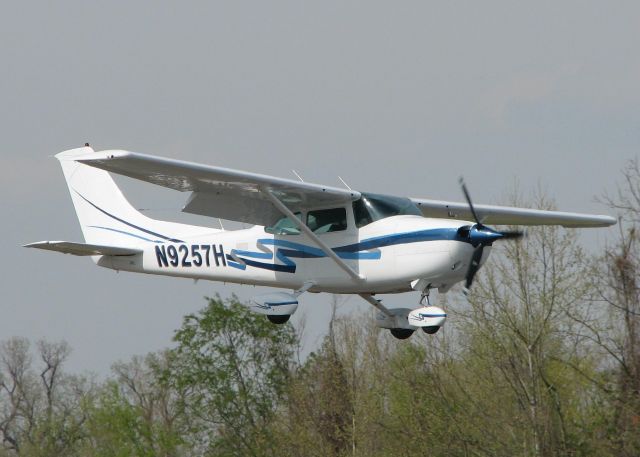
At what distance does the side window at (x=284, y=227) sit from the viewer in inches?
709

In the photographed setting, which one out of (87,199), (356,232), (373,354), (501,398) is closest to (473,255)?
(356,232)

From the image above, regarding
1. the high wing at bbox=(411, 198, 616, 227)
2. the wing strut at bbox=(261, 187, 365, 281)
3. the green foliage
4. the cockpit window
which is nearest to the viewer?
the wing strut at bbox=(261, 187, 365, 281)

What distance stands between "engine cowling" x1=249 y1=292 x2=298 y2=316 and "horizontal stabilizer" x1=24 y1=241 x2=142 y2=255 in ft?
11.5

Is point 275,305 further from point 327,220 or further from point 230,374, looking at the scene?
point 230,374

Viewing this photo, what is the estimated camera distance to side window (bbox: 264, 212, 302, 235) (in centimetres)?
1800

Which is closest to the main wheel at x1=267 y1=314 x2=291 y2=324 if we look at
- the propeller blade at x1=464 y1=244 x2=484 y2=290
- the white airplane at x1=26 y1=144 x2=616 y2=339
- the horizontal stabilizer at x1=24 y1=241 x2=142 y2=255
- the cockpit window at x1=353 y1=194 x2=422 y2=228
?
the white airplane at x1=26 y1=144 x2=616 y2=339

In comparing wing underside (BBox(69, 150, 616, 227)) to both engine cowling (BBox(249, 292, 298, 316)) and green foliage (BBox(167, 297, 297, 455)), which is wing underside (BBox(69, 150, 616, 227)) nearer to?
engine cowling (BBox(249, 292, 298, 316))

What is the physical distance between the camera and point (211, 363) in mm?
42469

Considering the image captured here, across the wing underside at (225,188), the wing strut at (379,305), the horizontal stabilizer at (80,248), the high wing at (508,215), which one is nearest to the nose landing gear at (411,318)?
the wing strut at (379,305)

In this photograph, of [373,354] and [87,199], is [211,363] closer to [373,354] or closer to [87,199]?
[373,354]

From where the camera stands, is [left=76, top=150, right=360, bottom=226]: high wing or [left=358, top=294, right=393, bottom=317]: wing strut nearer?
[left=76, top=150, right=360, bottom=226]: high wing

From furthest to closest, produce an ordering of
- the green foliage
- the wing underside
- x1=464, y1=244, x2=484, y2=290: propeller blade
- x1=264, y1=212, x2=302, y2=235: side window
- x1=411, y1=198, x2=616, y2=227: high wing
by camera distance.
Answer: the green foliage
x1=411, y1=198, x2=616, y2=227: high wing
x1=264, y1=212, x2=302, y2=235: side window
x1=464, y1=244, x2=484, y2=290: propeller blade
the wing underside

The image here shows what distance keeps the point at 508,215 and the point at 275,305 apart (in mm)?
5170

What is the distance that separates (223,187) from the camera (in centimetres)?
1758
